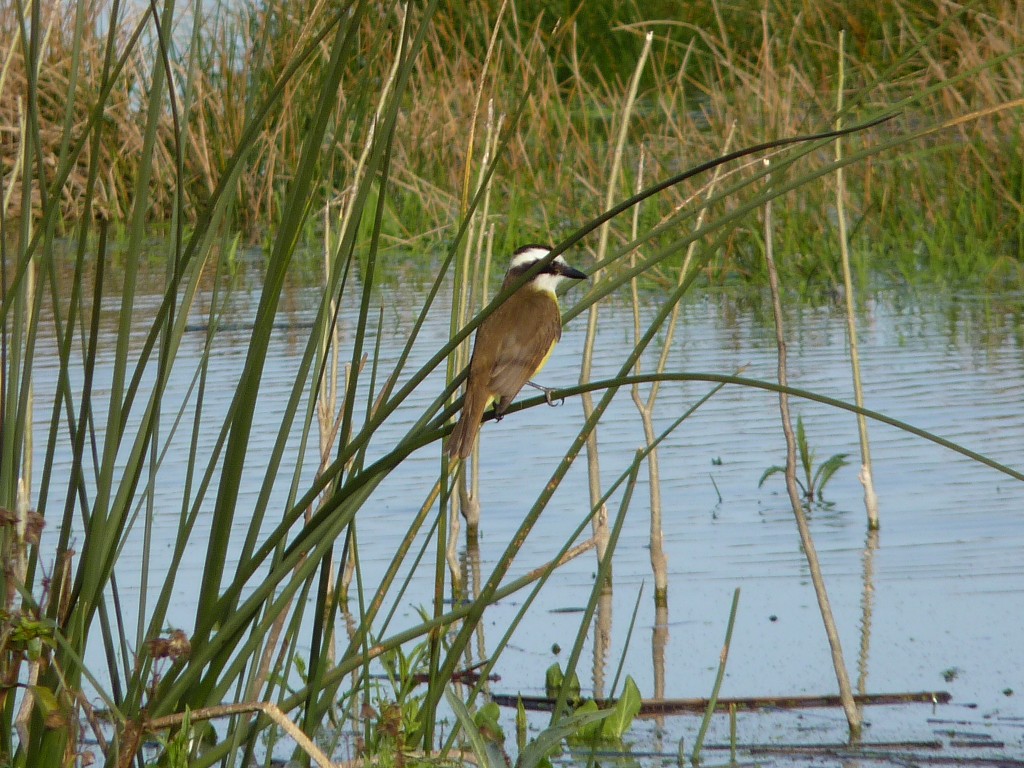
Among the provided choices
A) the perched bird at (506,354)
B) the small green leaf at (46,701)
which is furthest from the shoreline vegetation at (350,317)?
the perched bird at (506,354)

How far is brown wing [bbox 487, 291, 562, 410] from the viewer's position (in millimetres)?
3992

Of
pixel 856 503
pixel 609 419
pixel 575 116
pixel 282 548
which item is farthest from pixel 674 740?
pixel 575 116

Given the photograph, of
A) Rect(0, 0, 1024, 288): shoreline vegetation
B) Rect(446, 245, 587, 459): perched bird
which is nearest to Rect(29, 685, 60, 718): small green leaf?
Rect(446, 245, 587, 459): perched bird

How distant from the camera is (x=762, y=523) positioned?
15.4ft

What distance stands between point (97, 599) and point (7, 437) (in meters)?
0.30

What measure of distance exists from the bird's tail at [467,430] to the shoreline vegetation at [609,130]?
386cm

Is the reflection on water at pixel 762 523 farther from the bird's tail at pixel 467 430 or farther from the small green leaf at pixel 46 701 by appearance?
the small green leaf at pixel 46 701

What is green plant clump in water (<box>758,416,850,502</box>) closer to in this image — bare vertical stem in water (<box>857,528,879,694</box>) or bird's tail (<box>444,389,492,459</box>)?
bare vertical stem in water (<box>857,528,879,694</box>)

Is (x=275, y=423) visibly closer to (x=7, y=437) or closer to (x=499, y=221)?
(x=7, y=437)

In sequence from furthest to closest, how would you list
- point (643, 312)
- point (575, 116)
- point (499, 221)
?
point (575, 116), point (499, 221), point (643, 312)

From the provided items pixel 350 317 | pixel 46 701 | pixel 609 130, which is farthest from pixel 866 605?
pixel 609 130

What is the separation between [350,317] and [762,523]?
12.2ft

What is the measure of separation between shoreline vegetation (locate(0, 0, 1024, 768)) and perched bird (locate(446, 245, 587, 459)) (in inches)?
4.3

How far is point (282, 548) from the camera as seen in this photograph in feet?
8.91
